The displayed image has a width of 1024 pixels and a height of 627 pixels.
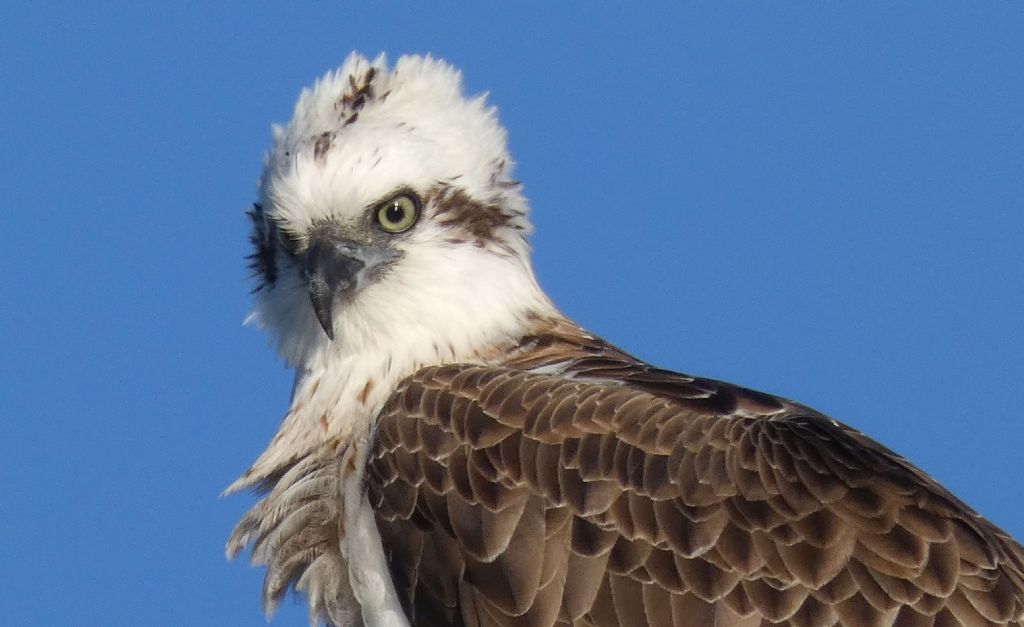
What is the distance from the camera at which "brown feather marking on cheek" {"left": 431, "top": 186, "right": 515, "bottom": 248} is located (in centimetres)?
1033

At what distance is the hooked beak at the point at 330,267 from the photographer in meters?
9.95

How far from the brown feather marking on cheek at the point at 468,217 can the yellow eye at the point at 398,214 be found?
0.44 feet

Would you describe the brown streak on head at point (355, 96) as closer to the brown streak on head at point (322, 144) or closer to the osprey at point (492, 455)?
the osprey at point (492, 455)

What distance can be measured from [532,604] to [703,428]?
107 centimetres

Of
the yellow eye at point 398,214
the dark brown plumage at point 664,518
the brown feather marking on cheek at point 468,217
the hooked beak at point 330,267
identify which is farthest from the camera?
the brown feather marking on cheek at point 468,217

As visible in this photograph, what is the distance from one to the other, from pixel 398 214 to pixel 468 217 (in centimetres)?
42

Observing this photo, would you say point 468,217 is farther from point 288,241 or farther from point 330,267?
point 288,241

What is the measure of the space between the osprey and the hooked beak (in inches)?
0.5

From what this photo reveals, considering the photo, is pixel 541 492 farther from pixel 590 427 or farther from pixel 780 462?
pixel 780 462

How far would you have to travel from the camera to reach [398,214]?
10219 mm

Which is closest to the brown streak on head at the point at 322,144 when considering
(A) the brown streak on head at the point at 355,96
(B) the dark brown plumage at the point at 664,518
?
(A) the brown streak on head at the point at 355,96

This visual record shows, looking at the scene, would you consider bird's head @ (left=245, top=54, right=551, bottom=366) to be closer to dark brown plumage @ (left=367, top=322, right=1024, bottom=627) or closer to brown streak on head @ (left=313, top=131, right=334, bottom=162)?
brown streak on head @ (left=313, top=131, right=334, bottom=162)

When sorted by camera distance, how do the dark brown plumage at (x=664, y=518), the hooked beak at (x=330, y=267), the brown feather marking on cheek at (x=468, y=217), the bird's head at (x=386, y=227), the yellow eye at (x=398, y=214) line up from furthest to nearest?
the brown feather marking on cheek at (x=468, y=217), the yellow eye at (x=398, y=214), the bird's head at (x=386, y=227), the hooked beak at (x=330, y=267), the dark brown plumage at (x=664, y=518)

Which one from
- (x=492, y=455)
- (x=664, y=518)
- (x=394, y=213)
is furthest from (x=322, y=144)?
(x=664, y=518)
